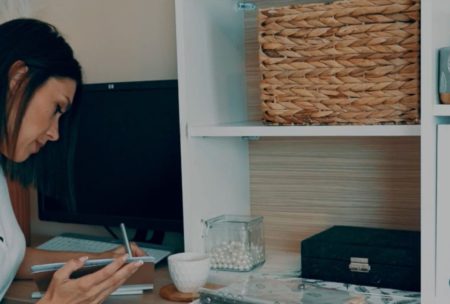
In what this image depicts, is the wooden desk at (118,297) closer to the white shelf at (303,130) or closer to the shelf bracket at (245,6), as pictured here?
the white shelf at (303,130)

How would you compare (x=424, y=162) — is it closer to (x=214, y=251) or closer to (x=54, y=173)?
(x=214, y=251)

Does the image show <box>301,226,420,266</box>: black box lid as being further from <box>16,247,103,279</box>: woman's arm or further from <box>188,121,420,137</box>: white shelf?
<box>16,247,103,279</box>: woman's arm

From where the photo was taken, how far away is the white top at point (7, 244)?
1.44 meters

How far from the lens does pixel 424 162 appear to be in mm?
1130

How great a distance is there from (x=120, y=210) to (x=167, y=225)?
17cm

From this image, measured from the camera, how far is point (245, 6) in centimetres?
161

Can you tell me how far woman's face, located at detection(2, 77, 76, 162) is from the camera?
4.33ft

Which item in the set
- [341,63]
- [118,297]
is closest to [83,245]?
[118,297]

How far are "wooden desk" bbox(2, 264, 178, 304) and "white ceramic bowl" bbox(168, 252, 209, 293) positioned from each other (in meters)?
0.05

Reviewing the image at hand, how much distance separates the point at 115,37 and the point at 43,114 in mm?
620

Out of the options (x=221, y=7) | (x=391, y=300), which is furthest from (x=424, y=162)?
(x=221, y=7)

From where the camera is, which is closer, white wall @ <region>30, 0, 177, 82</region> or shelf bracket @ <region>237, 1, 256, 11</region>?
shelf bracket @ <region>237, 1, 256, 11</region>

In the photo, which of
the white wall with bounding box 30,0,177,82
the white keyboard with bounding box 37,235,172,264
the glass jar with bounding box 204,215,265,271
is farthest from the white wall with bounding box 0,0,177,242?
the glass jar with bounding box 204,215,265,271

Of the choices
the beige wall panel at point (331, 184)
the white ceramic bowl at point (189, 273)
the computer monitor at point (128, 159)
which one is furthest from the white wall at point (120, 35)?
the white ceramic bowl at point (189, 273)
